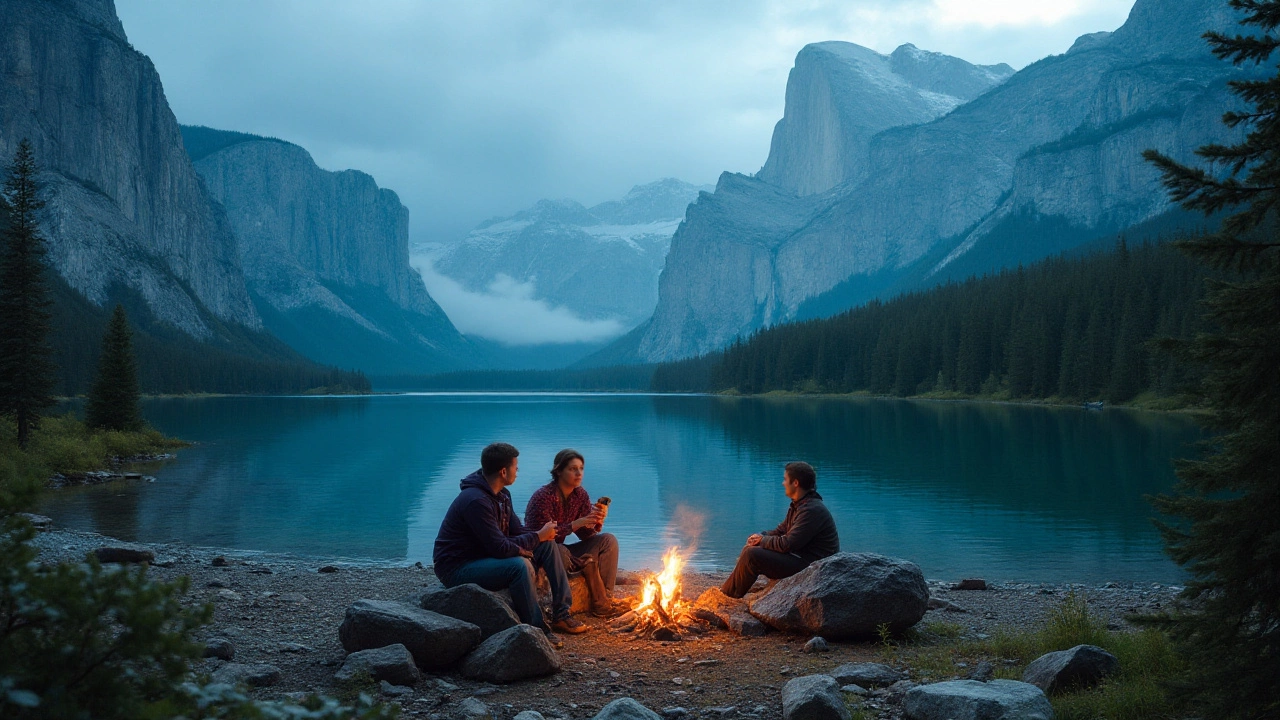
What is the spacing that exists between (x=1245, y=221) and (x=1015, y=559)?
16.0 metres

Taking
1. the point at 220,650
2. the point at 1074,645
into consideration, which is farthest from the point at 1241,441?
the point at 220,650

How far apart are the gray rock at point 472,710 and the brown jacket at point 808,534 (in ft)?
19.9

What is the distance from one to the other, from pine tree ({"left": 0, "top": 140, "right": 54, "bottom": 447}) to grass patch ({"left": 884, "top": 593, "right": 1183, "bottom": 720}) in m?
38.6

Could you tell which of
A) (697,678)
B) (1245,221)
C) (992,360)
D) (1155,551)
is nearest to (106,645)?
(697,678)

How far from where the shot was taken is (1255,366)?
6.28 metres

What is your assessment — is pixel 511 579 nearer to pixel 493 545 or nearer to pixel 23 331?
A: pixel 493 545

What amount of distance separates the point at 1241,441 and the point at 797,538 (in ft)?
24.5

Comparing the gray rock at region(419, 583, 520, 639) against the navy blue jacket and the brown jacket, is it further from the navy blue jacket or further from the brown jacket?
the brown jacket

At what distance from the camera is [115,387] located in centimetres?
4491

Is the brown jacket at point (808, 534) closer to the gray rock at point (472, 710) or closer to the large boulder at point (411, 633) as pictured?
the large boulder at point (411, 633)

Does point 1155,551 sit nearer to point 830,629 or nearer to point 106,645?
point 830,629

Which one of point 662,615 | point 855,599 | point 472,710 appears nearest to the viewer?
point 472,710

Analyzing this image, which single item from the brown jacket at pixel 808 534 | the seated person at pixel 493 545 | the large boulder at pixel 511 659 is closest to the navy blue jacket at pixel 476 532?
the seated person at pixel 493 545

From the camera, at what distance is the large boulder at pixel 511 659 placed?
959 centimetres
